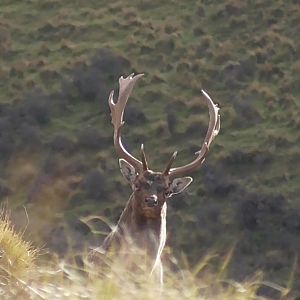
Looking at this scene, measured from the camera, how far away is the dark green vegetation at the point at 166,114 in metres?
20.3

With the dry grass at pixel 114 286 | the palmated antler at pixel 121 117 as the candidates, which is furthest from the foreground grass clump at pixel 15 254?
the palmated antler at pixel 121 117

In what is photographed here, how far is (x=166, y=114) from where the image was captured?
25.2 meters

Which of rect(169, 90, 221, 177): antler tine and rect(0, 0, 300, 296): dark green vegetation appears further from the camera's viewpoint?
rect(0, 0, 300, 296): dark green vegetation

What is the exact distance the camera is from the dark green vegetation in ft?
66.6

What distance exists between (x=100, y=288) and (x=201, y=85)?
21.7 meters

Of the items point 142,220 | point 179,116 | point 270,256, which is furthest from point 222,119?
point 142,220

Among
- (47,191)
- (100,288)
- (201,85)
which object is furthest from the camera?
(201,85)

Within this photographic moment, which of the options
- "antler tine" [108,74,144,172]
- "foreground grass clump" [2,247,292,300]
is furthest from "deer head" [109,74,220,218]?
"foreground grass clump" [2,247,292,300]

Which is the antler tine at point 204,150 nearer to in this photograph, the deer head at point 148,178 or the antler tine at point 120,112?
the deer head at point 148,178

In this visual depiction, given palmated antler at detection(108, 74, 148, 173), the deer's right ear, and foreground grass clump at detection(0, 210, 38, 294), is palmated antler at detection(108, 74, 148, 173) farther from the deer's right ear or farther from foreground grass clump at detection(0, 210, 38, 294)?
foreground grass clump at detection(0, 210, 38, 294)

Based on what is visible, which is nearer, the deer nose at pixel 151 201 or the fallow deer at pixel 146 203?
the fallow deer at pixel 146 203

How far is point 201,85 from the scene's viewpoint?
26.7 meters

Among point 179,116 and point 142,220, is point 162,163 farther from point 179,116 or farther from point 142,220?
point 142,220

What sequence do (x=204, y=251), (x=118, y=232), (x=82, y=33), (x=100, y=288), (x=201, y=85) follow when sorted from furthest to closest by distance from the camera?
(x=82, y=33), (x=201, y=85), (x=204, y=251), (x=118, y=232), (x=100, y=288)
